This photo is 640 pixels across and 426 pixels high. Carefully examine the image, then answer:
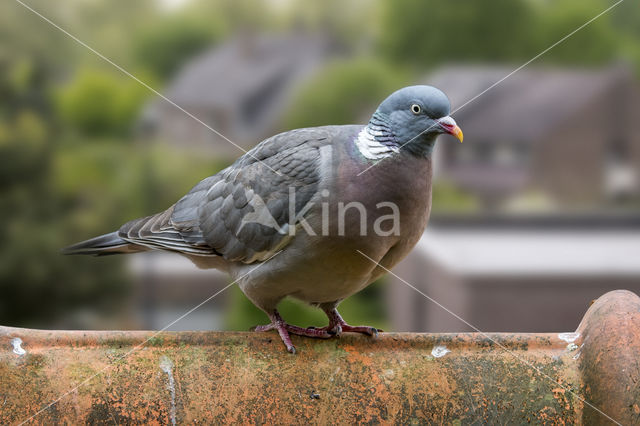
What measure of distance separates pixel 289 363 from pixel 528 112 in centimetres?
2314

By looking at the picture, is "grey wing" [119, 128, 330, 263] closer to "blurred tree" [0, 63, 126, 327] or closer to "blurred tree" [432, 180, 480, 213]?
"blurred tree" [0, 63, 126, 327]

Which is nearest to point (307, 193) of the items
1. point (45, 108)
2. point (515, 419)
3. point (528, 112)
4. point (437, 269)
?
point (515, 419)

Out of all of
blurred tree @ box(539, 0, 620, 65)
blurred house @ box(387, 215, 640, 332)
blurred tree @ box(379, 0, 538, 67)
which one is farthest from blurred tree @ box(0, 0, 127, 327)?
blurred tree @ box(539, 0, 620, 65)

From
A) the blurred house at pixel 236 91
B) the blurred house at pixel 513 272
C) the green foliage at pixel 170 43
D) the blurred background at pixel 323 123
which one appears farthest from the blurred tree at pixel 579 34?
the green foliage at pixel 170 43

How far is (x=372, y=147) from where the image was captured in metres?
3.17

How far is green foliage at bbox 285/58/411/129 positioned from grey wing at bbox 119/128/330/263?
23650 millimetres

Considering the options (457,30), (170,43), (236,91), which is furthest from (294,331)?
(170,43)

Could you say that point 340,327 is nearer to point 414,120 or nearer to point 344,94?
point 414,120

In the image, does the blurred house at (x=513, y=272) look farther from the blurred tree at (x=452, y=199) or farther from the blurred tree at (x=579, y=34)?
the blurred tree at (x=579, y=34)

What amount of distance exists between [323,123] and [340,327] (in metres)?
25.2

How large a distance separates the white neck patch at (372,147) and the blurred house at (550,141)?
19363mm

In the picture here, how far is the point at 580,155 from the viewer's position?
23.3 meters

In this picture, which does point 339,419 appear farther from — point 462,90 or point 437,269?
point 462,90

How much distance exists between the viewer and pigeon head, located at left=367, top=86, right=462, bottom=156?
10.0 feet
